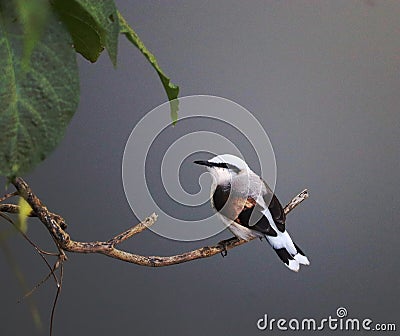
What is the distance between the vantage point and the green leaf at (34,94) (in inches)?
7.1

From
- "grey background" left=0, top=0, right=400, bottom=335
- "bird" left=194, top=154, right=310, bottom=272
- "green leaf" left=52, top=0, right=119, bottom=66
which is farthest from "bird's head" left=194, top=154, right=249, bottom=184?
"grey background" left=0, top=0, right=400, bottom=335

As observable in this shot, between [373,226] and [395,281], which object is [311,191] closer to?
[373,226]

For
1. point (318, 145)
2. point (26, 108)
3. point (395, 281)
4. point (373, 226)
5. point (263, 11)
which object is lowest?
point (26, 108)

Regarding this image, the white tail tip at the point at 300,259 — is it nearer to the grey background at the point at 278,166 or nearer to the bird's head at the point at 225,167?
the bird's head at the point at 225,167

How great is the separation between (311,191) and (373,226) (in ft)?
0.67

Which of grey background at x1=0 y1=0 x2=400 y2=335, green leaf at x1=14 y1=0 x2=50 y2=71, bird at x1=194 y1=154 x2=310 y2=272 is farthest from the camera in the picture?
grey background at x1=0 y1=0 x2=400 y2=335

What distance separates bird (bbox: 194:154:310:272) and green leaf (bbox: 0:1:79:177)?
0.53 meters

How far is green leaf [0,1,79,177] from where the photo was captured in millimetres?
181

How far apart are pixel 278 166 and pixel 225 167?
840 mm

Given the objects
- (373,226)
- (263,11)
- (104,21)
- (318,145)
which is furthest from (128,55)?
(104,21)

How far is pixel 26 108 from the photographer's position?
185 mm

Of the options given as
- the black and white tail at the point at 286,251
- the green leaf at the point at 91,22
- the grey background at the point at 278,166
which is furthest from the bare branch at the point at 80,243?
the grey background at the point at 278,166

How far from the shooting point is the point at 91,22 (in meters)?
0.25

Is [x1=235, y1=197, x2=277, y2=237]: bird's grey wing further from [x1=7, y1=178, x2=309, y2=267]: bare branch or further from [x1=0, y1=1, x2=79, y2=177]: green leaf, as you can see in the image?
[x1=0, y1=1, x2=79, y2=177]: green leaf
